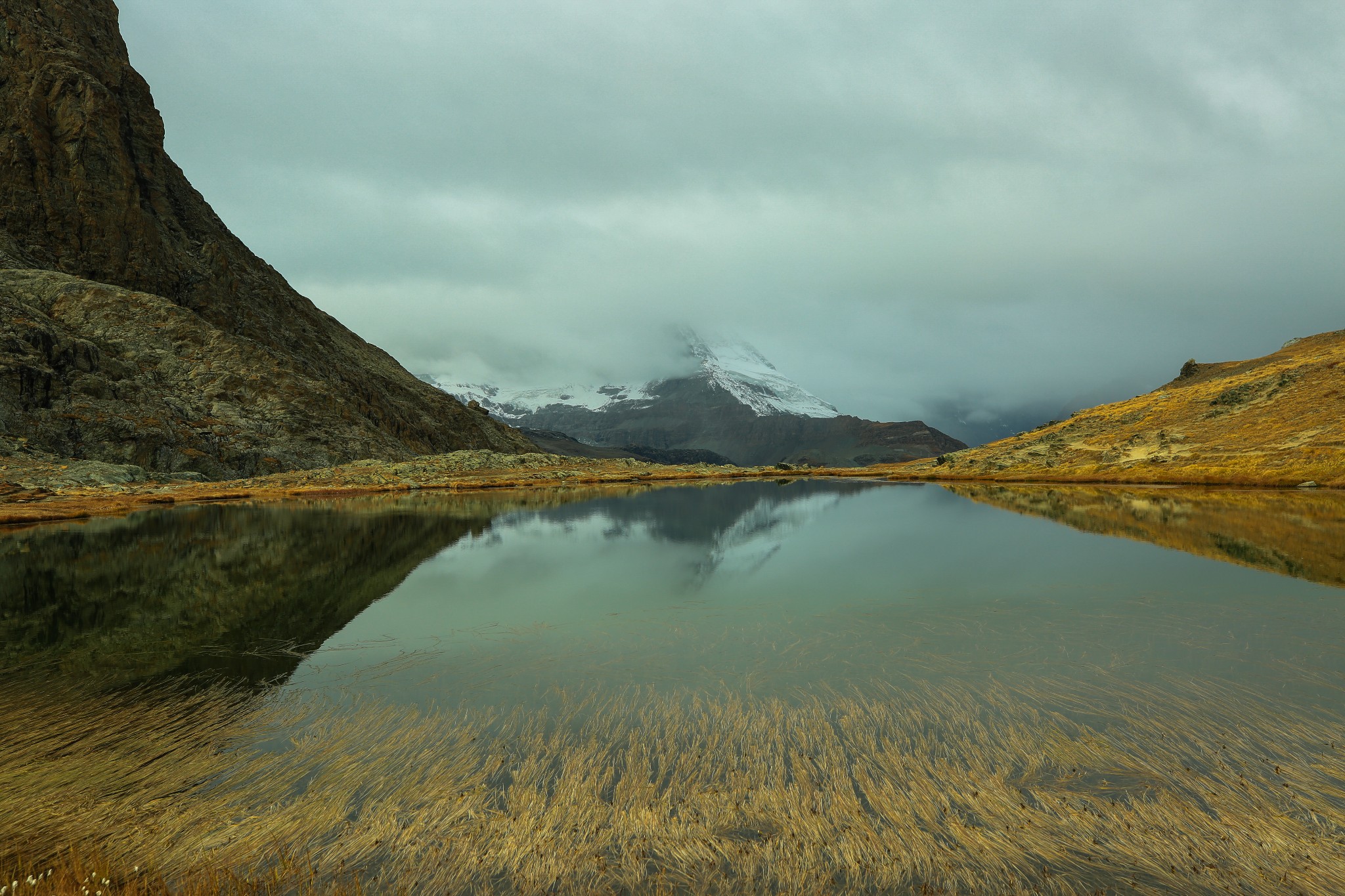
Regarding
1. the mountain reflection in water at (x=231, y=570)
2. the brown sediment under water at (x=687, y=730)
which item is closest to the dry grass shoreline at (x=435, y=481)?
the mountain reflection in water at (x=231, y=570)

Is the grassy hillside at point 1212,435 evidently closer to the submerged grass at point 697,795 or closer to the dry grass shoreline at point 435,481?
the dry grass shoreline at point 435,481

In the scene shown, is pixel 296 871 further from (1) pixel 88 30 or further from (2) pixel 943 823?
(1) pixel 88 30

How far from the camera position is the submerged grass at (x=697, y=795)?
20.6ft

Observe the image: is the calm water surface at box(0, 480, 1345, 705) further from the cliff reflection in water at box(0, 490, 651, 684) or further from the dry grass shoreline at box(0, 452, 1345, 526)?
the dry grass shoreline at box(0, 452, 1345, 526)

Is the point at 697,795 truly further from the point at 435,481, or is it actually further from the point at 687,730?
the point at 435,481

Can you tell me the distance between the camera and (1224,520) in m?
33.8

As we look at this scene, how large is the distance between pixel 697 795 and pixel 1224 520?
38.4m

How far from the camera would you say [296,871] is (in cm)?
639

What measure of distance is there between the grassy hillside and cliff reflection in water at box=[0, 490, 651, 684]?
220ft

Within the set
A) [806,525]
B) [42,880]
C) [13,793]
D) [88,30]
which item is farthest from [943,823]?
[88,30]

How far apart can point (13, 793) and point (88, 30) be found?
171m

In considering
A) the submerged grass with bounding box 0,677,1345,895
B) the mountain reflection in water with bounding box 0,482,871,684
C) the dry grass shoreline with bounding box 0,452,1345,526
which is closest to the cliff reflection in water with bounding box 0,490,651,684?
the mountain reflection in water with bounding box 0,482,871,684

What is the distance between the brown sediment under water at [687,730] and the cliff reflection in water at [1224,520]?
772mm

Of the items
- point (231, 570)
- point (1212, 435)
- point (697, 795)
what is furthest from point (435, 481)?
point (1212, 435)
